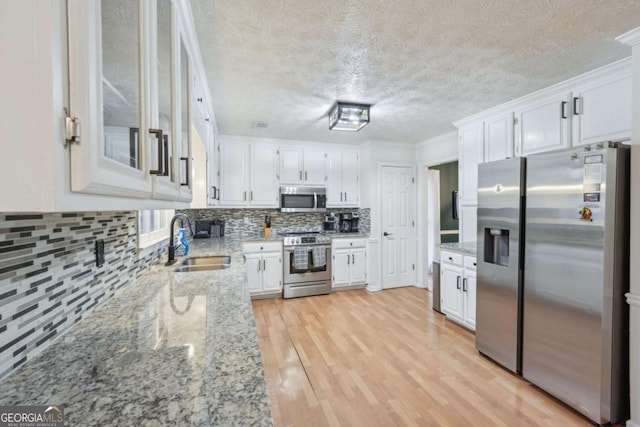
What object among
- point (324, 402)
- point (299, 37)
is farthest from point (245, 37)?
point (324, 402)

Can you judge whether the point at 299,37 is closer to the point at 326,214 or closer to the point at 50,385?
the point at 50,385

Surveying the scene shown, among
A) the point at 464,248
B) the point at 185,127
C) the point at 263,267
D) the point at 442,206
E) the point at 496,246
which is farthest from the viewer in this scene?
the point at 442,206

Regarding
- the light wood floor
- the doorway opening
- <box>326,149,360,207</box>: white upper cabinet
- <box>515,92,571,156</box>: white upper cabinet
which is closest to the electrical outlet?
the light wood floor

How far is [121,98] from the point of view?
0.62 metres

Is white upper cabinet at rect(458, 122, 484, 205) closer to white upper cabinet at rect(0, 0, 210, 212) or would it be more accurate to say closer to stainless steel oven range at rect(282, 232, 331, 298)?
stainless steel oven range at rect(282, 232, 331, 298)

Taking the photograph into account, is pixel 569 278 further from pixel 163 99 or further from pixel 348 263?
pixel 348 263

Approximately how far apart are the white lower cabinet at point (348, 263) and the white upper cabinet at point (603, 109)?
282 cm

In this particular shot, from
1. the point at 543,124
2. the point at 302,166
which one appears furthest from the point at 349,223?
the point at 543,124

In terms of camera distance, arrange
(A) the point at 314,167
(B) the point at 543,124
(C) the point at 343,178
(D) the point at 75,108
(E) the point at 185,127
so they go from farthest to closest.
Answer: (C) the point at 343,178 → (A) the point at 314,167 → (B) the point at 543,124 → (E) the point at 185,127 → (D) the point at 75,108

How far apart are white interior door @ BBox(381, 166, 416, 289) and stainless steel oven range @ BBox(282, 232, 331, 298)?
0.97 metres

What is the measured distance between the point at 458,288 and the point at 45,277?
3.29 meters

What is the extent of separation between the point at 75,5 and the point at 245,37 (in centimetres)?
145

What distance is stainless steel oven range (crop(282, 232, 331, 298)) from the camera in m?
4.03

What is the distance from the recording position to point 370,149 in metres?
4.41
